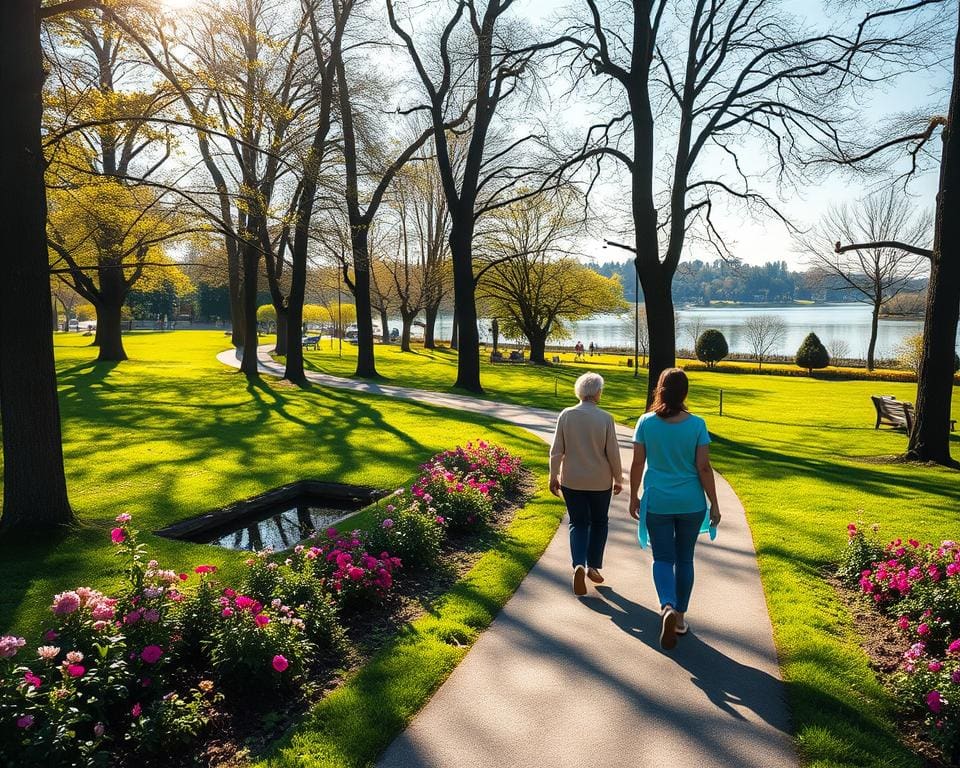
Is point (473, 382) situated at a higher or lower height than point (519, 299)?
lower

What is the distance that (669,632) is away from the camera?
4.24 m

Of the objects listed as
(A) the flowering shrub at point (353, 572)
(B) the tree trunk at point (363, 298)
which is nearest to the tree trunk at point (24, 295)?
(A) the flowering shrub at point (353, 572)

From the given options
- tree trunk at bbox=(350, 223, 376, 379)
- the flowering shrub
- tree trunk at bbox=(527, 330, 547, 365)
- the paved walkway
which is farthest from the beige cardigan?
tree trunk at bbox=(527, 330, 547, 365)

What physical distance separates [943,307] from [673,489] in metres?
9.25

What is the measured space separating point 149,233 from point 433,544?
19.7 m

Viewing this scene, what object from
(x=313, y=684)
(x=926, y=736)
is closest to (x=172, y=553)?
(x=313, y=684)

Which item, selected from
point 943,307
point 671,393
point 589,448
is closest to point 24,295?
point 589,448

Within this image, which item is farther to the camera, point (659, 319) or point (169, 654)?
point (659, 319)

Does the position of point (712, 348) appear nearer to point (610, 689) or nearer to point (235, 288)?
point (235, 288)

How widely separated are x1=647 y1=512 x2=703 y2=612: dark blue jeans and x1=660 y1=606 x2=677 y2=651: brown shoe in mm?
119

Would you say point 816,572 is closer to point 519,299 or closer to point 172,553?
point 172,553

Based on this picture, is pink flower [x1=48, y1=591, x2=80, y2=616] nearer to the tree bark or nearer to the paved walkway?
the paved walkway

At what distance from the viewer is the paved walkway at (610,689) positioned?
10.6 feet

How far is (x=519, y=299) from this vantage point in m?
37.2
